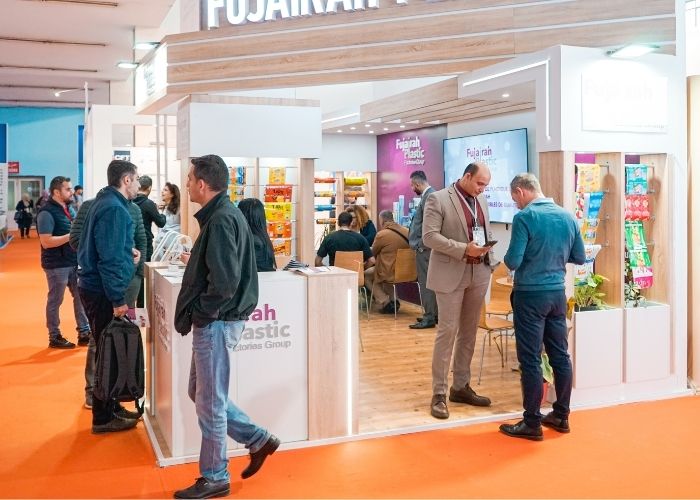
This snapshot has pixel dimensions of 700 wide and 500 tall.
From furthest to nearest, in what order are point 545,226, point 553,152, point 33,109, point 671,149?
point 33,109 < point 671,149 < point 553,152 < point 545,226

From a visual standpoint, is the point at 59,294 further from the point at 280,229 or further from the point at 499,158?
the point at 499,158

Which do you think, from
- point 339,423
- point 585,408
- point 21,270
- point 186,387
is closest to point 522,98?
point 585,408

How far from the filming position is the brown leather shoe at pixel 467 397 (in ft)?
16.2

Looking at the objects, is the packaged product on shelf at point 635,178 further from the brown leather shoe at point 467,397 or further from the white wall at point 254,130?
the white wall at point 254,130

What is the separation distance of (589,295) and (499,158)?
11.5 feet

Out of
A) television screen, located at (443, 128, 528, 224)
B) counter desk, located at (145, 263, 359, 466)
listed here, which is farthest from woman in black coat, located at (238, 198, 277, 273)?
television screen, located at (443, 128, 528, 224)

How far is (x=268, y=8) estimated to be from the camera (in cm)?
619

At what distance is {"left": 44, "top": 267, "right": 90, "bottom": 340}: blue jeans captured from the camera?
6734 mm

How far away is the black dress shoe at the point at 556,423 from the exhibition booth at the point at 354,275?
0.92 feet

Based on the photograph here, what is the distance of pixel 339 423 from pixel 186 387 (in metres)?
0.91

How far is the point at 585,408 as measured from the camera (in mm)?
4871

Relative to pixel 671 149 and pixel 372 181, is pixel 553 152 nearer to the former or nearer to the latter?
pixel 671 149

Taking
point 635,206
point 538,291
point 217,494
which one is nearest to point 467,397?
point 538,291

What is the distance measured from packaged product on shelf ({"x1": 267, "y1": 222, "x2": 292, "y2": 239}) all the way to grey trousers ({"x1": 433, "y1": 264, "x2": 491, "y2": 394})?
3360mm
